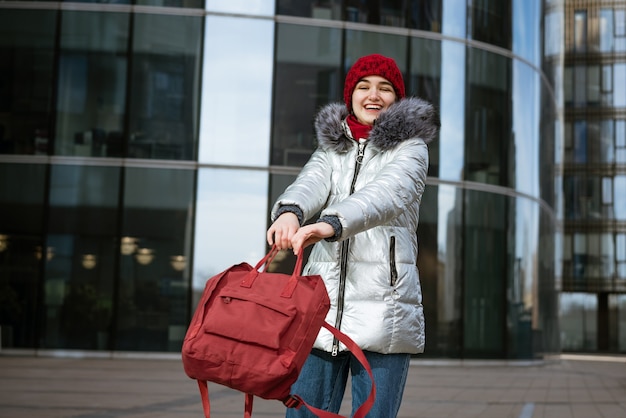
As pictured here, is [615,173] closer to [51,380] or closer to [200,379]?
[51,380]

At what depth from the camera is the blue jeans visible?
10.7 feet

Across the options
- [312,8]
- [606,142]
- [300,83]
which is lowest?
[300,83]

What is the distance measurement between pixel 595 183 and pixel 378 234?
35.3 metres

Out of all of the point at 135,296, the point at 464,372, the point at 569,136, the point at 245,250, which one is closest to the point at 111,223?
the point at 135,296

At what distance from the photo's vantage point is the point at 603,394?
12.8 metres

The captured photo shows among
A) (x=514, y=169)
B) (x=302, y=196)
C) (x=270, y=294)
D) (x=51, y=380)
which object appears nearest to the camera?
(x=270, y=294)

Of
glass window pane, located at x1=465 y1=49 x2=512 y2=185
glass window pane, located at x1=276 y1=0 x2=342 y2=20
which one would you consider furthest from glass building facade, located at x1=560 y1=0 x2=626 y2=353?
glass window pane, located at x1=276 y1=0 x2=342 y2=20

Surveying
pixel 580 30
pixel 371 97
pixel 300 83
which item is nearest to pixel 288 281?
pixel 371 97

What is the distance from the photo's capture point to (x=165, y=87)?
56.0 ft

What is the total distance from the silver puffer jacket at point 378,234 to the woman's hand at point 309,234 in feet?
0.49

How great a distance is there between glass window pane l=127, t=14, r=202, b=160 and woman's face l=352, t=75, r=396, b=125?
13464 mm

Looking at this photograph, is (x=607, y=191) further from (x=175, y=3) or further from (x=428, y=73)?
(x=175, y=3)

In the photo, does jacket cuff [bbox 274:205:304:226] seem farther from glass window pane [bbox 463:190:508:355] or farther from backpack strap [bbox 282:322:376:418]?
glass window pane [bbox 463:190:508:355]

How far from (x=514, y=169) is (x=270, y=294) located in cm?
1724
